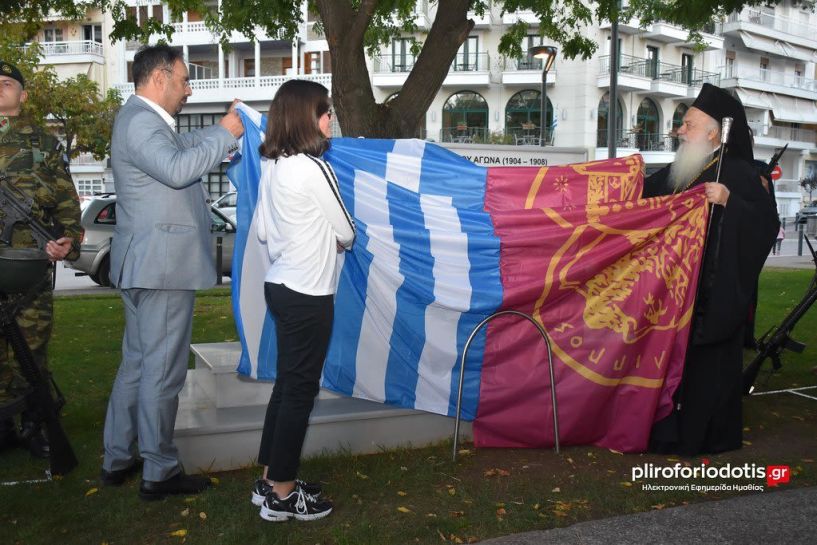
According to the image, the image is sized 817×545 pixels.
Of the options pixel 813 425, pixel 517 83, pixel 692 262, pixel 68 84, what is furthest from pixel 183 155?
pixel 517 83

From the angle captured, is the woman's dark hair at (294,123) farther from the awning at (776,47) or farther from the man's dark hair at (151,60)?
the awning at (776,47)

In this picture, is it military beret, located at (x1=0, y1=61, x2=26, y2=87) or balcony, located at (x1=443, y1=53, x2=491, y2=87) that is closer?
military beret, located at (x1=0, y1=61, x2=26, y2=87)

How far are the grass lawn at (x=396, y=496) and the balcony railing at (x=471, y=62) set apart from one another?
128ft

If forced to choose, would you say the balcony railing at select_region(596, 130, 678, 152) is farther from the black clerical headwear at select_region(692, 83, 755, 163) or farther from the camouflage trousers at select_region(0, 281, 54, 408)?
the camouflage trousers at select_region(0, 281, 54, 408)

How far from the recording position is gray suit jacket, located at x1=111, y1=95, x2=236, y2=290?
3926 millimetres

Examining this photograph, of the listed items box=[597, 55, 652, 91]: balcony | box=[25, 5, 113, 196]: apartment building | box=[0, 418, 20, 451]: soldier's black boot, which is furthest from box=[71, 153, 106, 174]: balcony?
box=[0, 418, 20, 451]: soldier's black boot

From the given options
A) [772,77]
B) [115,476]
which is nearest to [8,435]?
[115,476]

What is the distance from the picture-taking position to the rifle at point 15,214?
15.0ft

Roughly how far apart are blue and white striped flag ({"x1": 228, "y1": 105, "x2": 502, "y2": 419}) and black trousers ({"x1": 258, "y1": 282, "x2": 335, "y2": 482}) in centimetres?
105

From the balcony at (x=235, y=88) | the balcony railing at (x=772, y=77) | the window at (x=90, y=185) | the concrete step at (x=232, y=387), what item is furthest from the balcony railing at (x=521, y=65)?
the concrete step at (x=232, y=387)

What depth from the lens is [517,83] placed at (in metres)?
42.4

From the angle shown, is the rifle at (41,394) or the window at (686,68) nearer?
the rifle at (41,394)

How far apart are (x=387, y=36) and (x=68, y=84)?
80.4 feet

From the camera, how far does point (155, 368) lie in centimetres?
411
